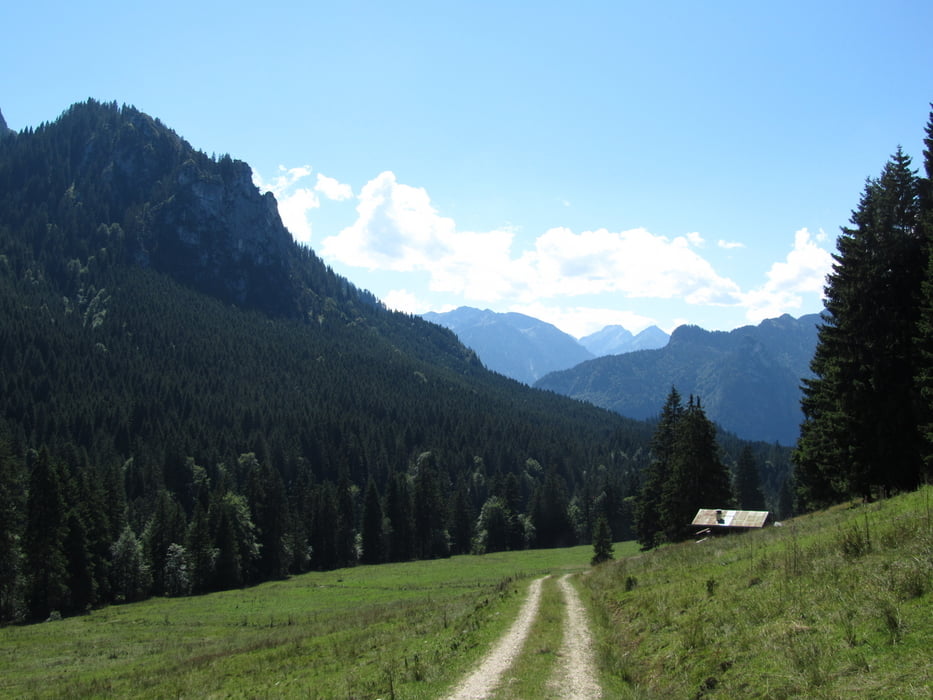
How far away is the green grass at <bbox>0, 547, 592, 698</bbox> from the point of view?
17.9 metres

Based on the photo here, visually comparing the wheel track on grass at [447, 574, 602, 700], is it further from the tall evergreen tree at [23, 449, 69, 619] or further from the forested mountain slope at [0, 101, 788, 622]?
the forested mountain slope at [0, 101, 788, 622]

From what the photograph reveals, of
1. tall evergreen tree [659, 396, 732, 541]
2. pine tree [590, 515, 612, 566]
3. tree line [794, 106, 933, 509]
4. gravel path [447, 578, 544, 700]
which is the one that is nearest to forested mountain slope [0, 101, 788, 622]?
pine tree [590, 515, 612, 566]

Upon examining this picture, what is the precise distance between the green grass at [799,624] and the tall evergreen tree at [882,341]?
10818mm

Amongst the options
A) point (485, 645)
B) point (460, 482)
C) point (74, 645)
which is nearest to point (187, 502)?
point (460, 482)

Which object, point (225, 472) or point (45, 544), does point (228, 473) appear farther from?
point (45, 544)

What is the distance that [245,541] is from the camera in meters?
80.1

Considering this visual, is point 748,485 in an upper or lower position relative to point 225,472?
lower

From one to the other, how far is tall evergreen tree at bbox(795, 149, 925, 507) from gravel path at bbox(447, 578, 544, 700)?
21.1 metres

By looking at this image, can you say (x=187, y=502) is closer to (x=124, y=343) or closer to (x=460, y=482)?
(x=460, y=482)

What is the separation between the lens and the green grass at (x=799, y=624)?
917 cm

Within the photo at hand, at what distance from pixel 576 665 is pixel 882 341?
25.4 m

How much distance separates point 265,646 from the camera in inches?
1203

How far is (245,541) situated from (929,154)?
82246 millimetres

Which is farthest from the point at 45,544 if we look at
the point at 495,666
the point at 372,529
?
the point at 495,666
